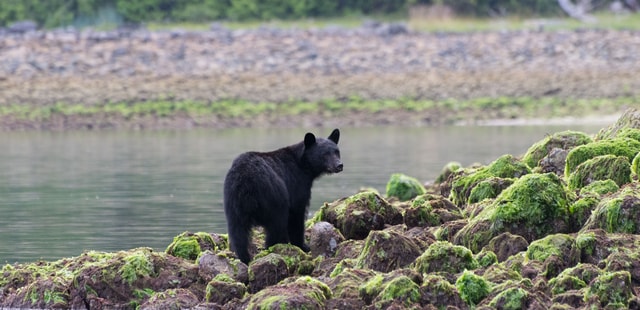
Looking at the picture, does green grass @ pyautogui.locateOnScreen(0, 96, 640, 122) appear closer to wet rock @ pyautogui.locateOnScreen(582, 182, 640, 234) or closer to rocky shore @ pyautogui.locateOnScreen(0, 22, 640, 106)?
rocky shore @ pyautogui.locateOnScreen(0, 22, 640, 106)

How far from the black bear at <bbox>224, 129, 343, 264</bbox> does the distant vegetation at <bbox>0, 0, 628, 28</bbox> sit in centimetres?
4457

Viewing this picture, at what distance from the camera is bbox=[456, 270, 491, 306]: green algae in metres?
9.90

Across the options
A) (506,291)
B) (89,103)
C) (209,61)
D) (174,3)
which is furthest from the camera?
(174,3)

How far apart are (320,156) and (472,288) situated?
295 cm

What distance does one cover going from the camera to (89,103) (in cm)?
4494

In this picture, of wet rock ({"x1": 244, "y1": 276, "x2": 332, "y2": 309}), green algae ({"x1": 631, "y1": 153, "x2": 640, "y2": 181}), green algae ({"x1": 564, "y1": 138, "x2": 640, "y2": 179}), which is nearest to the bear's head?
wet rock ({"x1": 244, "y1": 276, "x2": 332, "y2": 309})

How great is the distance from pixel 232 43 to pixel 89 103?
8.16 m

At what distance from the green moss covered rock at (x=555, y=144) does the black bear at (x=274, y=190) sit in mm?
3324

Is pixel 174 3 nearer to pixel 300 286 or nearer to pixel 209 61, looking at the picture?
pixel 209 61

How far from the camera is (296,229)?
12133 mm

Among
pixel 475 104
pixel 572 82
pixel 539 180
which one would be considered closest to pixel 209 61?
pixel 475 104

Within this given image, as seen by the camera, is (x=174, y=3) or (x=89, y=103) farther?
(x=174, y=3)

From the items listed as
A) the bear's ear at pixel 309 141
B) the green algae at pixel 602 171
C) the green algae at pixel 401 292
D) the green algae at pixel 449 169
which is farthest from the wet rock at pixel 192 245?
the green algae at pixel 449 169

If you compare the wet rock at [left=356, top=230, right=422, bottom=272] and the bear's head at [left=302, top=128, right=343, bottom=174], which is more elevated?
the bear's head at [left=302, top=128, right=343, bottom=174]
